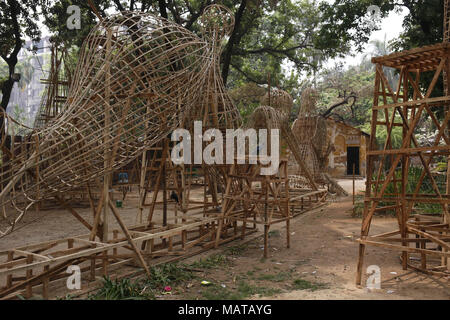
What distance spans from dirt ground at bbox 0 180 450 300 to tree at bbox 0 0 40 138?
671cm

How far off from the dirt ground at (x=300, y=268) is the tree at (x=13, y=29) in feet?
22.0

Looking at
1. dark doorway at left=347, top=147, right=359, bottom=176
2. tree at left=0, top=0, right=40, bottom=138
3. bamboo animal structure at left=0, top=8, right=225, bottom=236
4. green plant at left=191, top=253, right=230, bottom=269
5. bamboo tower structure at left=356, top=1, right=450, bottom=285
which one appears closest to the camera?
bamboo animal structure at left=0, top=8, right=225, bottom=236

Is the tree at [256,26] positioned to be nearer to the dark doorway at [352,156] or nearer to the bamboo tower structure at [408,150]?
the bamboo tower structure at [408,150]

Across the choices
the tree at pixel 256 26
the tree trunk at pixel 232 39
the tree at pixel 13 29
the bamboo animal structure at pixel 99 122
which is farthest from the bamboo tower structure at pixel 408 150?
the tree at pixel 13 29

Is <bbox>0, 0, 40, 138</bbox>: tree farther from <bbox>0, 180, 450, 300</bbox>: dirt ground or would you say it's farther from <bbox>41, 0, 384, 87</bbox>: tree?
<bbox>0, 180, 450, 300</bbox>: dirt ground

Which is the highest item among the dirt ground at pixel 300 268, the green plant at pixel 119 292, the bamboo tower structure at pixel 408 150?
the bamboo tower structure at pixel 408 150

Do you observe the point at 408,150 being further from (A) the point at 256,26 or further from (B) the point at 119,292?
(A) the point at 256,26

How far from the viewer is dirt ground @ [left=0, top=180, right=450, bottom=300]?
4.59 metres

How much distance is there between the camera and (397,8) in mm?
11227

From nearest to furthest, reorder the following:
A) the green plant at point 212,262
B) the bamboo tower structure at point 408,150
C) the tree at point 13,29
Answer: the bamboo tower structure at point 408,150 < the green plant at point 212,262 < the tree at point 13,29

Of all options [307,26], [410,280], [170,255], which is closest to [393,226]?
[410,280]

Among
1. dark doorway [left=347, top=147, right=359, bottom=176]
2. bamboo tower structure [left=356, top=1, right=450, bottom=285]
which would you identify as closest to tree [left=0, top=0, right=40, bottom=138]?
bamboo tower structure [left=356, top=1, right=450, bottom=285]

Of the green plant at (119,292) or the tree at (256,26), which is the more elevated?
the tree at (256,26)

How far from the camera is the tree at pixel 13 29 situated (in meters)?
12.6
